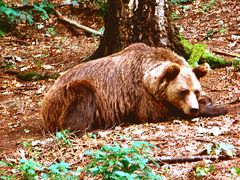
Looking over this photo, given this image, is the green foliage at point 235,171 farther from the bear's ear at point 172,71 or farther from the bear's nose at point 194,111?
the bear's ear at point 172,71

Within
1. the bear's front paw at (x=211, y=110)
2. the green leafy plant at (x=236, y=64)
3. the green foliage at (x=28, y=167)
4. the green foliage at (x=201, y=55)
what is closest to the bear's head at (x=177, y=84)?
the bear's front paw at (x=211, y=110)

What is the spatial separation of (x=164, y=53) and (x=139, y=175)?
354 cm

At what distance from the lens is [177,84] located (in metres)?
7.00

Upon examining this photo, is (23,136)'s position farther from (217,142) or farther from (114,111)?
(217,142)

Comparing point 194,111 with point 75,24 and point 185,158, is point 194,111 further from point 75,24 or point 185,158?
point 75,24

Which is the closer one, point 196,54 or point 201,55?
point 196,54

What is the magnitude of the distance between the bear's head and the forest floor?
281 millimetres

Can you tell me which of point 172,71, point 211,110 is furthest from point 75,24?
point 211,110

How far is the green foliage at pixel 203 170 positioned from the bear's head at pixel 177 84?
2.20 m

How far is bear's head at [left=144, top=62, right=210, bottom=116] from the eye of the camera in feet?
22.5

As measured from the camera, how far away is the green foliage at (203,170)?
449 cm

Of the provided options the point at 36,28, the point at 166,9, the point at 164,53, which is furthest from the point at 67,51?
the point at 164,53

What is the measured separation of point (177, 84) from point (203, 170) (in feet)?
8.53

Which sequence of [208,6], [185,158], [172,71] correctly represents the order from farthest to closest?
[208,6] → [172,71] → [185,158]
